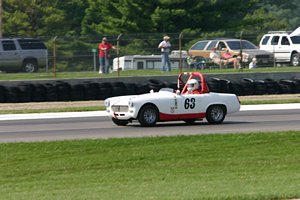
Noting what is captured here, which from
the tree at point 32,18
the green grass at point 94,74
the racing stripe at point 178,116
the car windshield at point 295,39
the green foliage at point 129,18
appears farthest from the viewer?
the tree at point 32,18

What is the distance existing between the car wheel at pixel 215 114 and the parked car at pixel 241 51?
1756 cm

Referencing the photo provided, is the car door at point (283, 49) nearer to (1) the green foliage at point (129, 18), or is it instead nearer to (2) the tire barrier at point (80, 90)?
(1) the green foliage at point (129, 18)

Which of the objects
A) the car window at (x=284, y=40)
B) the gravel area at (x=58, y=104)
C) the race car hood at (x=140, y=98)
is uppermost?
the car window at (x=284, y=40)

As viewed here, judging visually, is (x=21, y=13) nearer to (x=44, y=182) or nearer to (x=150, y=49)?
(x=150, y=49)

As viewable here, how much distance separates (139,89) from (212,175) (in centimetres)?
1610

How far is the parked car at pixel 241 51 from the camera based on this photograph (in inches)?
1574

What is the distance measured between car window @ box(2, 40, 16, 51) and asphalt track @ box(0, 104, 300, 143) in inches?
595

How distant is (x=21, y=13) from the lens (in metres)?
62.3

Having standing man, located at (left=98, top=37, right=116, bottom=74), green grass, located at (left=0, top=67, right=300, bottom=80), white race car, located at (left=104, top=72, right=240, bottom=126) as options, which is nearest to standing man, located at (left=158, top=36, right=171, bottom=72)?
green grass, located at (left=0, top=67, right=300, bottom=80)

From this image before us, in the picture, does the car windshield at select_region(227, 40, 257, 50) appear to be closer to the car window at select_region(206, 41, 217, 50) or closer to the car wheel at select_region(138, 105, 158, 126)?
the car window at select_region(206, 41, 217, 50)

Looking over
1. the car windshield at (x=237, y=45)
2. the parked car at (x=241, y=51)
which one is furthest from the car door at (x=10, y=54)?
the car windshield at (x=237, y=45)

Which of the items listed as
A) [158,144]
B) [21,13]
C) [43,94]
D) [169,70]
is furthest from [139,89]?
[21,13]

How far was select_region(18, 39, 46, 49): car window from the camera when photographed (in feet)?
131

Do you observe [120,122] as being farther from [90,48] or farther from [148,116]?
[90,48]
